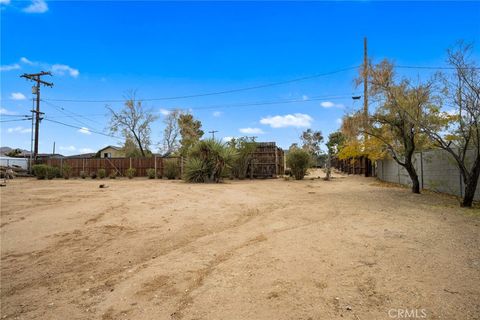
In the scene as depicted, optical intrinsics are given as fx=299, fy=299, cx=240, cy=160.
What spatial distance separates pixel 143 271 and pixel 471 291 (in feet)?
11.0

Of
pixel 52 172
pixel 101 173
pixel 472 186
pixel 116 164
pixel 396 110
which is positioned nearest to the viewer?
pixel 472 186

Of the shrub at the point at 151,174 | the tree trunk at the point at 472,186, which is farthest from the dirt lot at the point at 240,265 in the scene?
the shrub at the point at 151,174

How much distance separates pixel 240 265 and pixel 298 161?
1478 centimetres

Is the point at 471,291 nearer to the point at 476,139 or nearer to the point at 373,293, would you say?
the point at 373,293

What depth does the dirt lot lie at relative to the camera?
2604 millimetres

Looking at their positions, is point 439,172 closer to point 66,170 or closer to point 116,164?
point 116,164

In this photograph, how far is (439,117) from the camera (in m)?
9.74

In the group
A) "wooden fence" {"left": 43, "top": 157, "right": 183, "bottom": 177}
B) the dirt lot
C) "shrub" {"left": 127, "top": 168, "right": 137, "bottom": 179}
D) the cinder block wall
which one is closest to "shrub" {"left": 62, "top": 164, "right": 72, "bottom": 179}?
"wooden fence" {"left": 43, "top": 157, "right": 183, "bottom": 177}

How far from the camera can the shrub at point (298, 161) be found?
702 inches

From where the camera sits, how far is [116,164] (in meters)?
22.2

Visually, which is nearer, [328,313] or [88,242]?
[328,313]

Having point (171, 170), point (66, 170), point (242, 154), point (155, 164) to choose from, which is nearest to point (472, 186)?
→ point (242, 154)

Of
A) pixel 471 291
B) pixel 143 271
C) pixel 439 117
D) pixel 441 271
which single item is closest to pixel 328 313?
pixel 471 291

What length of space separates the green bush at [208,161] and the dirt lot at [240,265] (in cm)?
840
